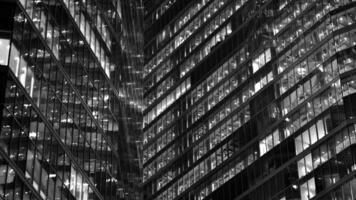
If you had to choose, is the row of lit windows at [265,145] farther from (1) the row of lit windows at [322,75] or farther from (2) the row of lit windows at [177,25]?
(2) the row of lit windows at [177,25]

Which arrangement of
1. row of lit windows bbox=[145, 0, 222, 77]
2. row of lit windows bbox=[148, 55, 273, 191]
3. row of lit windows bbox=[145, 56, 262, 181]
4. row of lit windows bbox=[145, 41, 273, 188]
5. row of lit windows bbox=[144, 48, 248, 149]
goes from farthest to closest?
1. row of lit windows bbox=[145, 0, 222, 77]
2. row of lit windows bbox=[144, 48, 248, 149]
3. row of lit windows bbox=[145, 56, 262, 181]
4. row of lit windows bbox=[148, 55, 273, 191]
5. row of lit windows bbox=[145, 41, 273, 188]

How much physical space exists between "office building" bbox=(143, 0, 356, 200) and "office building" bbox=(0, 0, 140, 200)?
54.0 feet

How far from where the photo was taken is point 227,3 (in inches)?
3888

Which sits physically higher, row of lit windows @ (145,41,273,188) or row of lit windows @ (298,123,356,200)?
row of lit windows @ (145,41,273,188)

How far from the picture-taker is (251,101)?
85750mm

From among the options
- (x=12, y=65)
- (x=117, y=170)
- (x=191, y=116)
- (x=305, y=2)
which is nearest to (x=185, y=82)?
(x=191, y=116)

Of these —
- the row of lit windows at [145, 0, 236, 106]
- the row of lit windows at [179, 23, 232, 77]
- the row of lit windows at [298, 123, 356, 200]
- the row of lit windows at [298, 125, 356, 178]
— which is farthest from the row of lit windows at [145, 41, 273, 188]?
the row of lit windows at [298, 123, 356, 200]

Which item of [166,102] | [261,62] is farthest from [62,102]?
[166,102]

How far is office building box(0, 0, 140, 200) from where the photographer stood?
40.9 metres

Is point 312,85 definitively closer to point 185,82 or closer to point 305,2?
point 305,2

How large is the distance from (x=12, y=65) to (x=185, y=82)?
59.3 meters

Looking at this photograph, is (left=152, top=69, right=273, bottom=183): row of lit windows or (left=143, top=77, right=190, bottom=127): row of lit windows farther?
(left=143, top=77, right=190, bottom=127): row of lit windows

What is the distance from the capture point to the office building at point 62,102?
40.9 meters

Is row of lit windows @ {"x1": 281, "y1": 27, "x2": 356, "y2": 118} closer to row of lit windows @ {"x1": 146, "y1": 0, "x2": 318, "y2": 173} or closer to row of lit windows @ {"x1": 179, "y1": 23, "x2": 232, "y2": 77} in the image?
row of lit windows @ {"x1": 146, "y1": 0, "x2": 318, "y2": 173}
